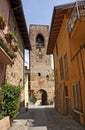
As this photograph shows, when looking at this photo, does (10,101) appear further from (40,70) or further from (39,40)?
(39,40)

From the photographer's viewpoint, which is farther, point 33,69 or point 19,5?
point 33,69

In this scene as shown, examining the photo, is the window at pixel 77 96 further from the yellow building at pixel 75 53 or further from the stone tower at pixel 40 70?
the stone tower at pixel 40 70

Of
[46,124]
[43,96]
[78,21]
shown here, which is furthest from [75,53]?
[43,96]

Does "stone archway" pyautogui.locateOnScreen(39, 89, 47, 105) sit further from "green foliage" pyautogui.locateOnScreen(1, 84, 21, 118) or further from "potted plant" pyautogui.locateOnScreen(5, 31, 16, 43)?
"green foliage" pyautogui.locateOnScreen(1, 84, 21, 118)

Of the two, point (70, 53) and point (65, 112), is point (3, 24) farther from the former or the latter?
point (65, 112)

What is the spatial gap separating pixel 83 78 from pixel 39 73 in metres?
27.5

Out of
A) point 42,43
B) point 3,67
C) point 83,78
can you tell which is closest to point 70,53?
point 83,78

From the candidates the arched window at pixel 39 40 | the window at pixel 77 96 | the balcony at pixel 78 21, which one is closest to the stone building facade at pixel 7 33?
the balcony at pixel 78 21

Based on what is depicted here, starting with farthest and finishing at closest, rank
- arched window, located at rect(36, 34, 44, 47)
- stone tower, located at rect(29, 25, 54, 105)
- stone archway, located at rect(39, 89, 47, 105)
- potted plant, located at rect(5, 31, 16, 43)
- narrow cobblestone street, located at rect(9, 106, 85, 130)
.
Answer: arched window, located at rect(36, 34, 44, 47)
stone archway, located at rect(39, 89, 47, 105)
stone tower, located at rect(29, 25, 54, 105)
potted plant, located at rect(5, 31, 16, 43)
narrow cobblestone street, located at rect(9, 106, 85, 130)

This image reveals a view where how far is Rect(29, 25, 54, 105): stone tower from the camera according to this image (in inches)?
1383

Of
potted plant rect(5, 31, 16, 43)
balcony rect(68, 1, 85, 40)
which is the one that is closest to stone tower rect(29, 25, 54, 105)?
balcony rect(68, 1, 85, 40)

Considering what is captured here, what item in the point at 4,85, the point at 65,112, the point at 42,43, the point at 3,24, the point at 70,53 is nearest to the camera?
the point at 3,24

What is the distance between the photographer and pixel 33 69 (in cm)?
3675

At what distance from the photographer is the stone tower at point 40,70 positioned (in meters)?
35.1
